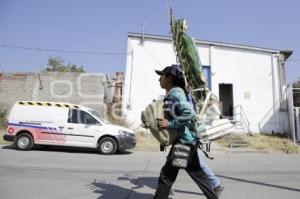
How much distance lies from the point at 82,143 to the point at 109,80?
9.14 metres

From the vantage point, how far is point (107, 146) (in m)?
11.6

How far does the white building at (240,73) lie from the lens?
1906 centimetres

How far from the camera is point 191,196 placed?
5.04 metres

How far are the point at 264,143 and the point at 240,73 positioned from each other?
213 inches

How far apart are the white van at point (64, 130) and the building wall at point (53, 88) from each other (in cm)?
671

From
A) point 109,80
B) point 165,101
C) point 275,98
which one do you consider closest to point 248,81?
point 275,98

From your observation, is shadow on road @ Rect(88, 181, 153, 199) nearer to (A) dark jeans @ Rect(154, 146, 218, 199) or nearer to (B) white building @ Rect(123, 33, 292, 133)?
(A) dark jeans @ Rect(154, 146, 218, 199)

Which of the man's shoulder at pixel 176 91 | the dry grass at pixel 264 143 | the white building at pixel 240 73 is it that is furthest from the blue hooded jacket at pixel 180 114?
the white building at pixel 240 73

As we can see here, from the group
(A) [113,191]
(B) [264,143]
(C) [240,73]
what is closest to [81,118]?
(A) [113,191]

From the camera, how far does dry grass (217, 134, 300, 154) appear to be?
1508cm

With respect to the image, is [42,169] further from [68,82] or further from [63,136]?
[68,82]

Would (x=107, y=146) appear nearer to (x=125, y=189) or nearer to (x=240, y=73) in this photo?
(x=125, y=189)

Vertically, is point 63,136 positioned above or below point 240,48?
below

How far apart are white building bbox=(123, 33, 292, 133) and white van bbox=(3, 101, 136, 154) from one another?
7442 mm
